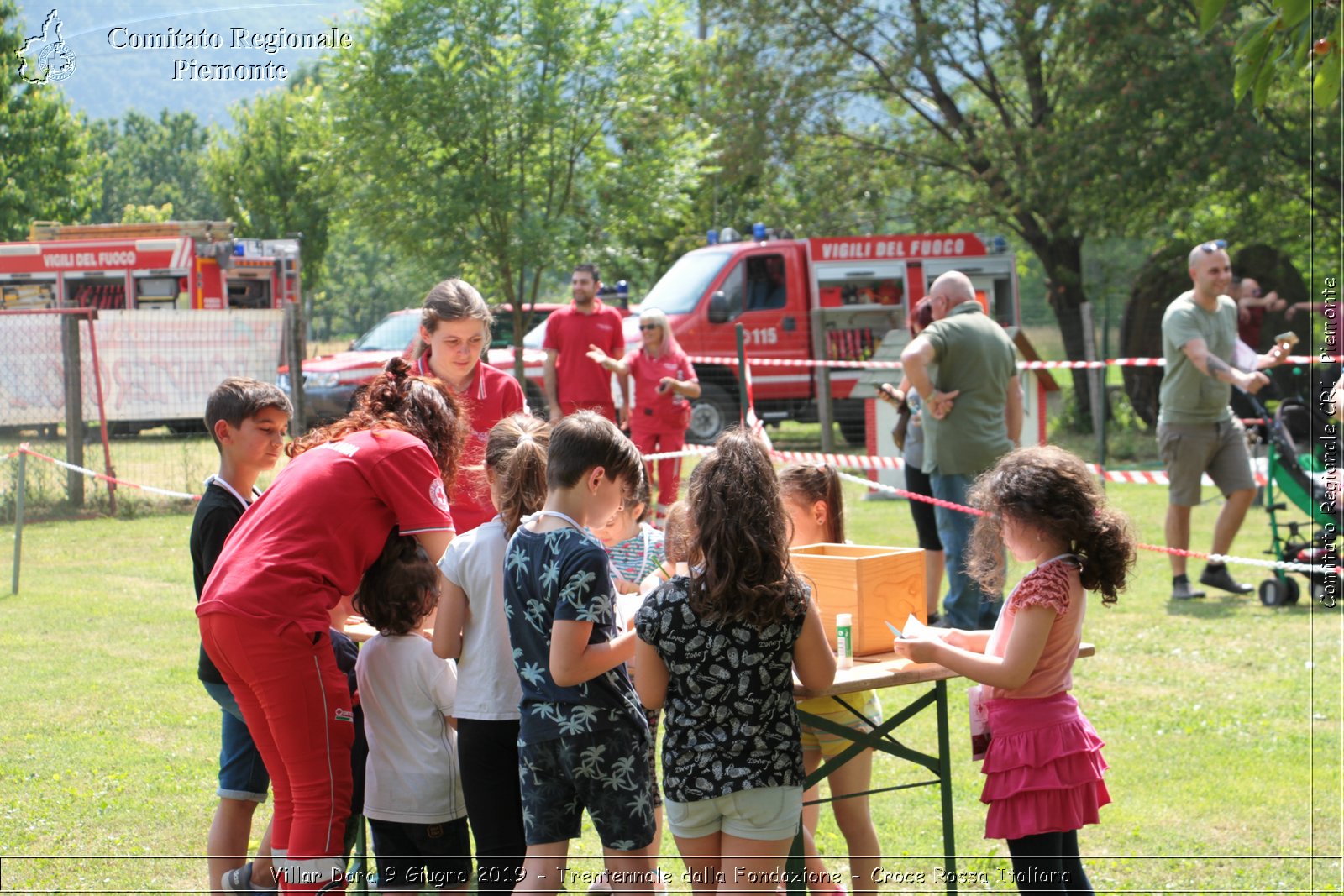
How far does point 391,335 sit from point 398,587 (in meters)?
13.3

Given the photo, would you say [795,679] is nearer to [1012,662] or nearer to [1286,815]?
[1012,662]

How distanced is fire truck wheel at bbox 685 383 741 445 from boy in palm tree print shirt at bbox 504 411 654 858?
438 inches

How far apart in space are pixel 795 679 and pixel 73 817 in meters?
Answer: 2.81

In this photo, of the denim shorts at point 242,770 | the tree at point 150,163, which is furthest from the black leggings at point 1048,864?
the tree at point 150,163

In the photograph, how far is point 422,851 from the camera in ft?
10.8

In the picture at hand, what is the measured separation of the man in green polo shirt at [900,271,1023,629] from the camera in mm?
6242

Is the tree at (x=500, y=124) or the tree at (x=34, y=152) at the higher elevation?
the tree at (x=500, y=124)

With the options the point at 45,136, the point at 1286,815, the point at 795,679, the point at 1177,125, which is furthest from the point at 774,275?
the point at 795,679

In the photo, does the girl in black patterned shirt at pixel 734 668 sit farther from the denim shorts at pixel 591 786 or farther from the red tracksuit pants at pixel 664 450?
the red tracksuit pants at pixel 664 450

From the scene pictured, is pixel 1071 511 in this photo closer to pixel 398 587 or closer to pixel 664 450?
pixel 398 587

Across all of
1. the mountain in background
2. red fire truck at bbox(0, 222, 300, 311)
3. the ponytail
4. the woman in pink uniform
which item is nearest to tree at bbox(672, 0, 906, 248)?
red fire truck at bbox(0, 222, 300, 311)

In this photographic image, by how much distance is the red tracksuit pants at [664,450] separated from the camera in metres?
9.47

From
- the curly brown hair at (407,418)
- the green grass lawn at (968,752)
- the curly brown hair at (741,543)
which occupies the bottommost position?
the green grass lawn at (968,752)

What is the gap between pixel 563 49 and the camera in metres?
12.0
